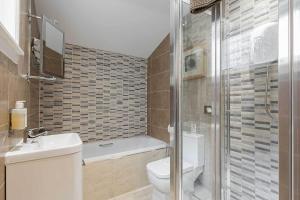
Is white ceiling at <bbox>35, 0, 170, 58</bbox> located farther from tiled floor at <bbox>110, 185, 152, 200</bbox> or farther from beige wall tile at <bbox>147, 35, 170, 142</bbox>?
tiled floor at <bbox>110, 185, 152, 200</bbox>

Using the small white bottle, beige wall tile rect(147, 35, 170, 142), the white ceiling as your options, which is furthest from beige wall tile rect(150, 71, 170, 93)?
the small white bottle

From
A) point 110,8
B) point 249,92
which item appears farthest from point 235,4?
point 110,8

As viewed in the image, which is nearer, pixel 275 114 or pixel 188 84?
pixel 275 114

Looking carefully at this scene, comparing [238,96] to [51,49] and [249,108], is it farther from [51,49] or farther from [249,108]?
[51,49]

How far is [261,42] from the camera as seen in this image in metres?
1.25

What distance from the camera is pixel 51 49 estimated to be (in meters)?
1.64

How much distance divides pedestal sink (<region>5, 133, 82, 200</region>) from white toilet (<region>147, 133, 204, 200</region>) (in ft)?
2.95

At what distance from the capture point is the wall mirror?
151cm

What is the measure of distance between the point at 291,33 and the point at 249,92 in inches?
22.7

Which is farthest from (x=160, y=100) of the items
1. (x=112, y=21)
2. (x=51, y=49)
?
(x=51, y=49)

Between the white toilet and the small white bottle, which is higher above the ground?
the small white bottle

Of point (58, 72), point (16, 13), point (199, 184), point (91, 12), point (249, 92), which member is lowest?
point (199, 184)

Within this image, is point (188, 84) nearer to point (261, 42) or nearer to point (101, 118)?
point (261, 42)

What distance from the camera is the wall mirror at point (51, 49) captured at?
1.51 metres
